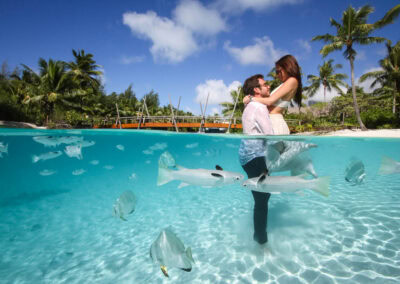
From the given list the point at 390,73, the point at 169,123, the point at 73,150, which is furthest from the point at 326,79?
the point at 73,150

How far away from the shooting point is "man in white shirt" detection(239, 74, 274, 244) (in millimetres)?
2219

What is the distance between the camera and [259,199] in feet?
8.38

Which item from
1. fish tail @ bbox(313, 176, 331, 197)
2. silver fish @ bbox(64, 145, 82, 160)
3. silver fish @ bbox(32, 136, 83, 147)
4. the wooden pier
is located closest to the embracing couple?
fish tail @ bbox(313, 176, 331, 197)

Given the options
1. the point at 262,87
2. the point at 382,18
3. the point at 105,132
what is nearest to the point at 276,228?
the point at 262,87

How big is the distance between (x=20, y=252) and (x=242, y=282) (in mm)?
4720

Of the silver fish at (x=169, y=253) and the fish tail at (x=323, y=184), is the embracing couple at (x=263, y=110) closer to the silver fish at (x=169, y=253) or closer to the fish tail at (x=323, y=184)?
the fish tail at (x=323, y=184)

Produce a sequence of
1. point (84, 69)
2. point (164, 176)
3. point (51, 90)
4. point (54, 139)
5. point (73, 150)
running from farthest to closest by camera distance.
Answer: point (84, 69), point (51, 90), point (73, 150), point (54, 139), point (164, 176)

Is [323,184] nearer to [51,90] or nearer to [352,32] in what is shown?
[352,32]

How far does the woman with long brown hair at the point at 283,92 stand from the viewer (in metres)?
2.26

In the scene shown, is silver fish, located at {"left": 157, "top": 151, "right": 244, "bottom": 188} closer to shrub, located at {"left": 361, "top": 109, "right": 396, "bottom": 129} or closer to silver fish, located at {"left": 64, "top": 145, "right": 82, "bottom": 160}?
silver fish, located at {"left": 64, "top": 145, "right": 82, "bottom": 160}

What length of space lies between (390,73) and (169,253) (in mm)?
34538

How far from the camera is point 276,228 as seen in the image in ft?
13.9

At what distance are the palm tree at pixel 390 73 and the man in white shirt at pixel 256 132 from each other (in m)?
29.4

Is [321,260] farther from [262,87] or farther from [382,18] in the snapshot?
[382,18]
